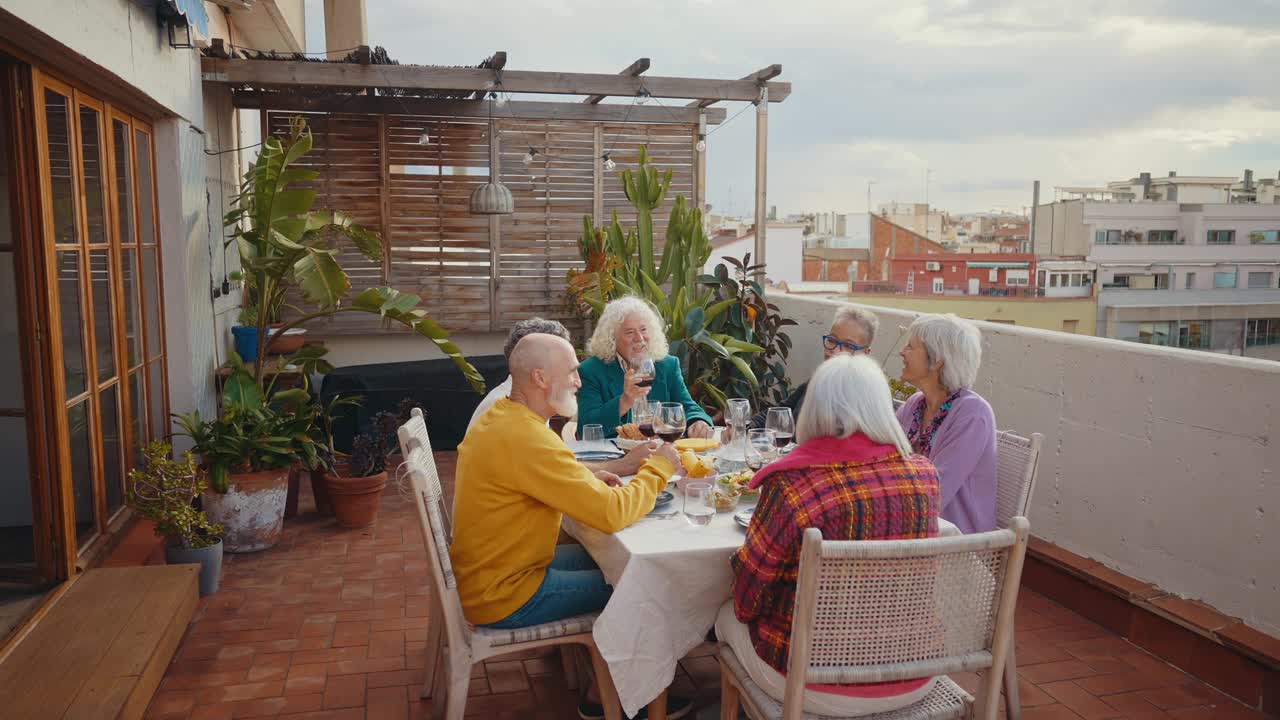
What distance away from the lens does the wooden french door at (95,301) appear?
352 centimetres

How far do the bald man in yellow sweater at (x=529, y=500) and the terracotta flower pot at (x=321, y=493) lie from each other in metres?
3.04

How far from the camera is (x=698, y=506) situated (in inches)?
99.2

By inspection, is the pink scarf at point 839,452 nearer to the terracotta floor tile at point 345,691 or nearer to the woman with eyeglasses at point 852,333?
the terracotta floor tile at point 345,691

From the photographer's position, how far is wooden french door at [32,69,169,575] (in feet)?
11.6

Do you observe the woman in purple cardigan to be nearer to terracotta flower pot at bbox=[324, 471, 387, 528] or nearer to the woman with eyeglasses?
the woman with eyeglasses

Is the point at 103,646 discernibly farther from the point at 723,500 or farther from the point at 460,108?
the point at 460,108

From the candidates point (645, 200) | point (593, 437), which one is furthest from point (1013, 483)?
point (645, 200)

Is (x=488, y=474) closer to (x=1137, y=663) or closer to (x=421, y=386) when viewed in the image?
(x=1137, y=663)

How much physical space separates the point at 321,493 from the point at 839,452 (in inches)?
166

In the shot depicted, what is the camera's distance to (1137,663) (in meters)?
3.42

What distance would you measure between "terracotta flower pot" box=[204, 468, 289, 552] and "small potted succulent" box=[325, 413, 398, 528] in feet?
1.41

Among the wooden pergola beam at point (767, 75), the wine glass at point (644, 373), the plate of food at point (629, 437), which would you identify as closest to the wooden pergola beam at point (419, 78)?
the wooden pergola beam at point (767, 75)

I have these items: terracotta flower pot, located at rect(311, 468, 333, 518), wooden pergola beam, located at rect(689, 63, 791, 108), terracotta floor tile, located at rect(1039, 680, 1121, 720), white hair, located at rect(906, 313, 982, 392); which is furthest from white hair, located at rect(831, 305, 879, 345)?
wooden pergola beam, located at rect(689, 63, 791, 108)

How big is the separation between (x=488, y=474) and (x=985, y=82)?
72.7 m
